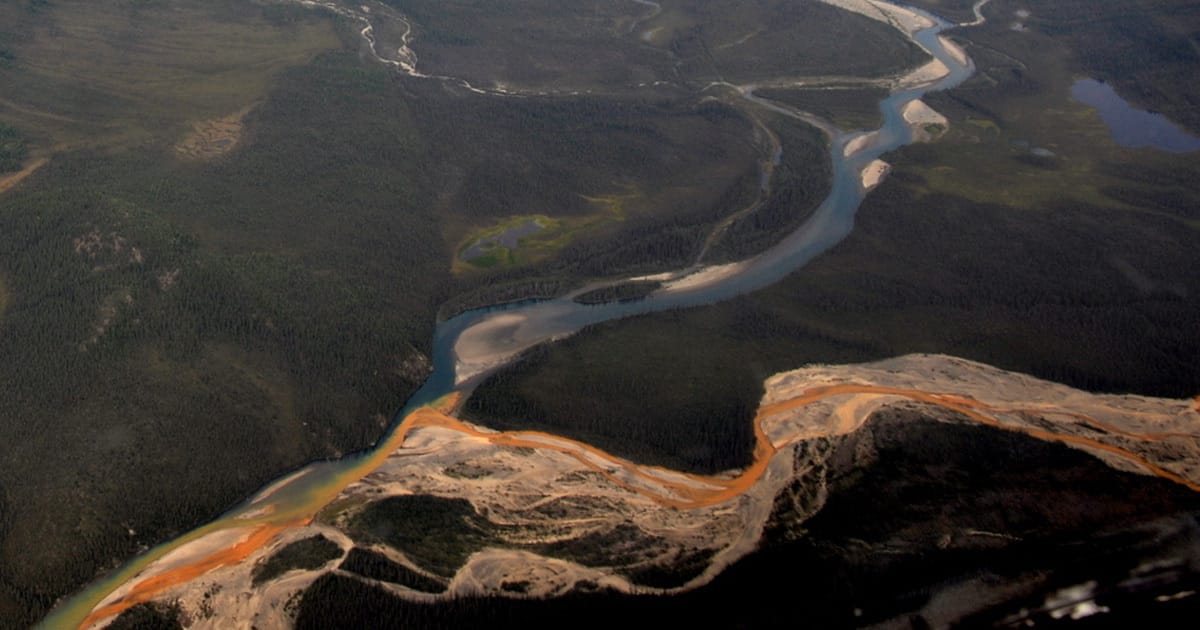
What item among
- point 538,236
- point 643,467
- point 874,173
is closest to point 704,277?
point 538,236

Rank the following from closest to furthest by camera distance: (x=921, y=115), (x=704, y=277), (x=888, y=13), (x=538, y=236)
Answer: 1. (x=704, y=277)
2. (x=538, y=236)
3. (x=921, y=115)
4. (x=888, y=13)

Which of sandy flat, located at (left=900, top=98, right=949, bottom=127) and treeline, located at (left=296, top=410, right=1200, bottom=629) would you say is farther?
sandy flat, located at (left=900, top=98, right=949, bottom=127)

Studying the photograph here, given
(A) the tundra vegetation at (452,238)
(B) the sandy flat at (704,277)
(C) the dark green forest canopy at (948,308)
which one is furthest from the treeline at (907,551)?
(B) the sandy flat at (704,277)

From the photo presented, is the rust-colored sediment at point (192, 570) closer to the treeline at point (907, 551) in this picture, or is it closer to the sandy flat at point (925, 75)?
the treeline at point (907, 551)

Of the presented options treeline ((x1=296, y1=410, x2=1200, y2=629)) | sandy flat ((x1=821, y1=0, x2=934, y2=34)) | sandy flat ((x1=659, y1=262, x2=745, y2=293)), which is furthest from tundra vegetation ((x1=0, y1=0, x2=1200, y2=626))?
sandy flat ((x1=821, y1=0, x2=934, y2=34))

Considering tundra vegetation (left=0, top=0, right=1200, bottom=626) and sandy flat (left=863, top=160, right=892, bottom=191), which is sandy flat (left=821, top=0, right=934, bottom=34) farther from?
sandy flat (left=863, top=160, right=892, bottom=191)

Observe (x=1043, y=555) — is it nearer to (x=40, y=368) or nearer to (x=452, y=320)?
(x=452, y=320)

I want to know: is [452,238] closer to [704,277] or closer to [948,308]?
[704,277]
